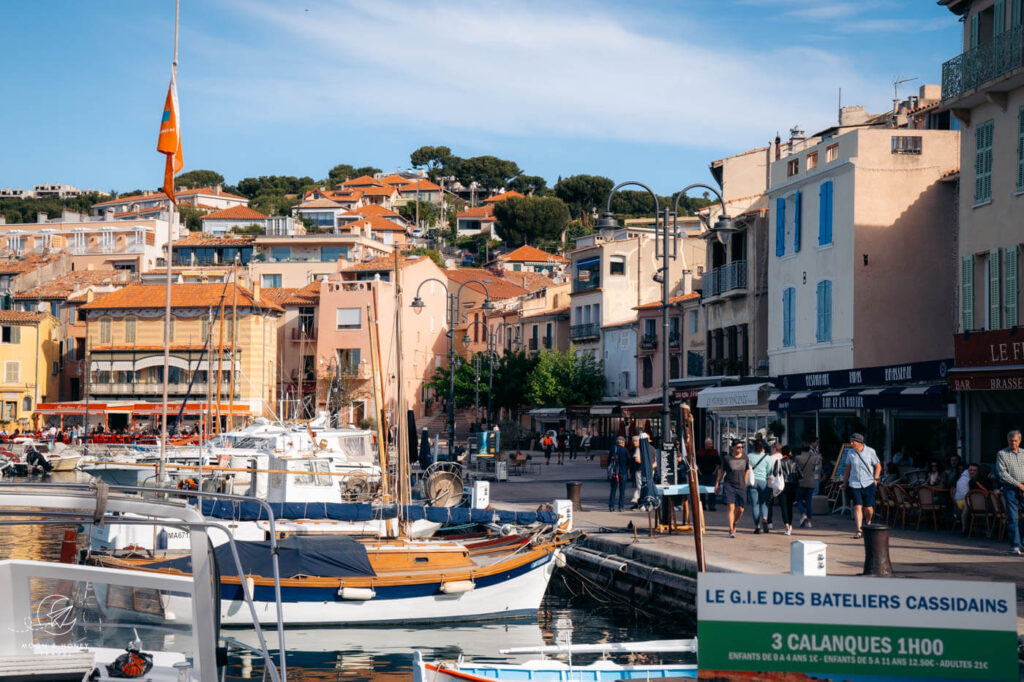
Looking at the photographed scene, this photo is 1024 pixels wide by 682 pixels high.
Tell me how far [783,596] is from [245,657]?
1240 cm

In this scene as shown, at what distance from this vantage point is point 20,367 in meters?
82.8

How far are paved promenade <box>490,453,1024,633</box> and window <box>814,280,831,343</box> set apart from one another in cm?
737

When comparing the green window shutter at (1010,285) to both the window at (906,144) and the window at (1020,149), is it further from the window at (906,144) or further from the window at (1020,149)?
the window at (906,144)

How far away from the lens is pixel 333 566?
19.8 m

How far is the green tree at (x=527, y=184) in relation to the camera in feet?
592

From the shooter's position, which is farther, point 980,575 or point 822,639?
point 980,575

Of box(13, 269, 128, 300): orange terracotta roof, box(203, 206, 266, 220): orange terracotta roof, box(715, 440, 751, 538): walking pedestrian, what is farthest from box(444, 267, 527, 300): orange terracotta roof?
box(715, 440, 751, 538): walking pedestrian

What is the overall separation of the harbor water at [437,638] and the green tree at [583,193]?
135484mm

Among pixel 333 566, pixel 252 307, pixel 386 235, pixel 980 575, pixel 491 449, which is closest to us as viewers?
pixel 980 575

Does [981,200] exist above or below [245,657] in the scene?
above

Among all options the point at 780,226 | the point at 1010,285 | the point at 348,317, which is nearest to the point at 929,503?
the point at 1010,285

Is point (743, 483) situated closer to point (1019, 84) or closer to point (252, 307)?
point (1019, 84)

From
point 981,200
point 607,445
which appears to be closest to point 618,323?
point 607,445

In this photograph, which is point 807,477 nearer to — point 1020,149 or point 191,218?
point 1020,149
